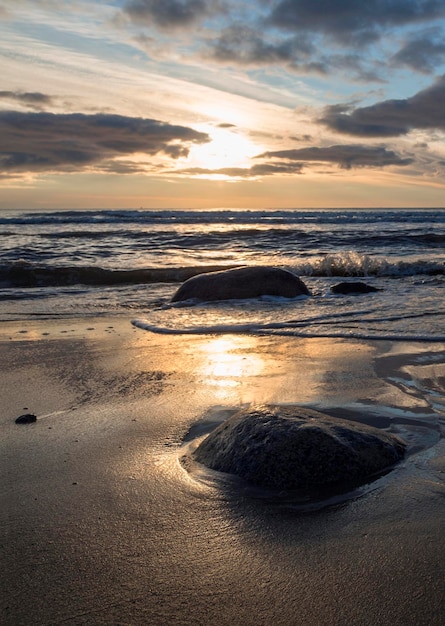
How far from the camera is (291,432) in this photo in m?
3.01

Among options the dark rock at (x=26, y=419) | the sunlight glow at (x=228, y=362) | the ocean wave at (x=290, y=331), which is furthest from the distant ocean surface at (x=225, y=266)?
the dark rock at (x=26, y=419)

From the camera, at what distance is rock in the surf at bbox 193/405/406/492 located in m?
2.86

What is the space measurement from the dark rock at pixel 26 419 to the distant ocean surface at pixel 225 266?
3.30 meters

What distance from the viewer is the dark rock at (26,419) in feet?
12.3

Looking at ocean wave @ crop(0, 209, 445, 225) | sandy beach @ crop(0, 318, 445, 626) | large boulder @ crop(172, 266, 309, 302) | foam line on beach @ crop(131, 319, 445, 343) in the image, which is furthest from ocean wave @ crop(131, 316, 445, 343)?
ocean wave @ crop(0, 209, 445, 225)

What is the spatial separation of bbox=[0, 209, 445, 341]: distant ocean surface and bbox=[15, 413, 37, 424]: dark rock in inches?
130

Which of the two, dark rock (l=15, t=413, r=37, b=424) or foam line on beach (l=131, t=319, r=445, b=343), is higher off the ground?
foam line on beach (l=131, t=319, r=445, b=343)

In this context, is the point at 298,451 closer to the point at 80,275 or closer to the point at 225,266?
the point at 80,275

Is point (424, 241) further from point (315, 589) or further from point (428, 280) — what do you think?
point (315, 589)


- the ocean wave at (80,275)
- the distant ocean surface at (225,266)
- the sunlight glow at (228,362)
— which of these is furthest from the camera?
the ocean wave at (80,275)

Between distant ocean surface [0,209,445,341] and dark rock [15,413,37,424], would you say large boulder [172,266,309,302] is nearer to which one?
distant ocean surface [0,209,445,341]

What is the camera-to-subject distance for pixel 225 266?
14719 millimetres

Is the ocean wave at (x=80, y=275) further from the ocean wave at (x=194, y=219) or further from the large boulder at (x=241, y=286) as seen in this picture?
the ocean wave at (x=194, y=219)

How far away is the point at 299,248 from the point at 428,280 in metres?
8.39
